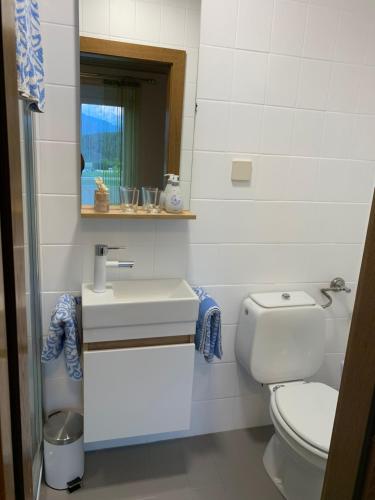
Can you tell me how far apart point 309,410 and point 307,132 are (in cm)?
125

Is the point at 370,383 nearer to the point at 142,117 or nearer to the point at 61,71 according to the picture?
the point at 142,117

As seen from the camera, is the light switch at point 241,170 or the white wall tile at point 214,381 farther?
the white wall tile at point 214,381

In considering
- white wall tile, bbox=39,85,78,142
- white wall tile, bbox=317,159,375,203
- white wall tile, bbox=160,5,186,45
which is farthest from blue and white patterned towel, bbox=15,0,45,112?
white wall tile, bbox=317,159,375,203

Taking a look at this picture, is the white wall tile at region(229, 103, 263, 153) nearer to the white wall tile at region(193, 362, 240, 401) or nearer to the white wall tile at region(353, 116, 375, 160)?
the white wall tile at region(353, 116, 375, 160)

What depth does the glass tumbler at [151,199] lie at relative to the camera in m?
1.72

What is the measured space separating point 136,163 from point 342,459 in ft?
4.40

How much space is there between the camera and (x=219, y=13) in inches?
64.1

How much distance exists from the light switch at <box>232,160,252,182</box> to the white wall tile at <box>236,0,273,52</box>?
18.9 inches

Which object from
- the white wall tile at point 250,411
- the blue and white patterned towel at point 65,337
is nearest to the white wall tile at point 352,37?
the blue and white patterned towel at point 65,337

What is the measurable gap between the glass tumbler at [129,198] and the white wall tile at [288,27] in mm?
875

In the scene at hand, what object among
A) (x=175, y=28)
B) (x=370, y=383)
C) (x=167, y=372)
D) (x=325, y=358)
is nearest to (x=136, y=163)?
(x=175, y=28)

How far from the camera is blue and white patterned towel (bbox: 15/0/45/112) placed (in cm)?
98

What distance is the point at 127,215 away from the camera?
1.65 metres

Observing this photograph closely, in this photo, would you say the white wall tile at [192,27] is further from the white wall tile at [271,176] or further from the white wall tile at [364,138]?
the white wall tile at [364,138]
